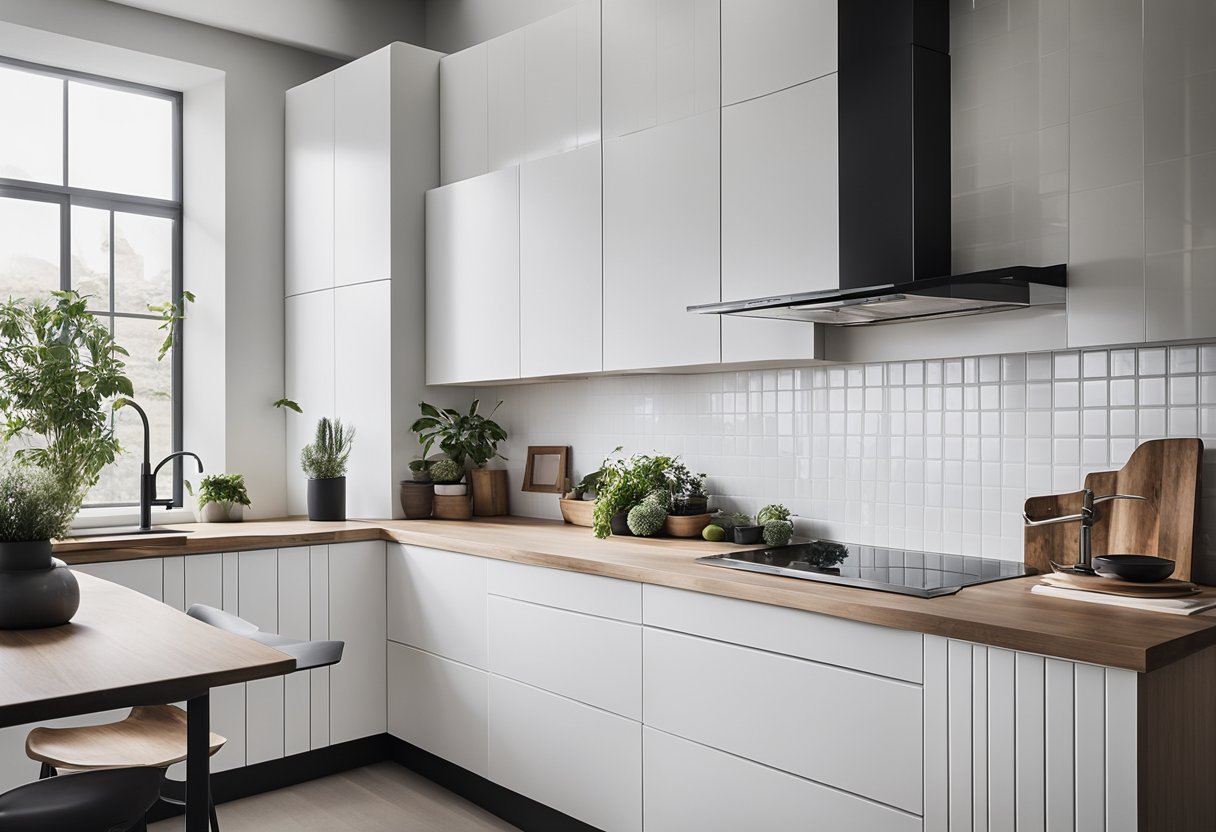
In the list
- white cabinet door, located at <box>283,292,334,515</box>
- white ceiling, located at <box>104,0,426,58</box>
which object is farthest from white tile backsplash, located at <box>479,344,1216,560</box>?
white ceiling, located at <box>104,0,426,58</box>

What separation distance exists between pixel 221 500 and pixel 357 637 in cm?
92

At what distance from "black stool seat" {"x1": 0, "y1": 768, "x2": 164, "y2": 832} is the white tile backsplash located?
2.02 m

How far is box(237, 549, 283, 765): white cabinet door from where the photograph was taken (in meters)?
3.40

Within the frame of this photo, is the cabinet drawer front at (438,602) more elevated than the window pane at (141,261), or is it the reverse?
the window pane at (141,261)

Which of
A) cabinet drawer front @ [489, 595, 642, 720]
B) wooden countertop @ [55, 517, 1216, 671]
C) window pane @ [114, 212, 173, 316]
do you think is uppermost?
window pane @ [114, 212, 173, 316]

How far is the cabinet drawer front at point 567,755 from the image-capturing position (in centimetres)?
275

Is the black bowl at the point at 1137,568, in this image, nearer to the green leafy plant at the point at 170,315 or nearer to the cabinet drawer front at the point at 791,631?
the cabinet drawer front at the point at 791,631

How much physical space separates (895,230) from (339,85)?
271 cm

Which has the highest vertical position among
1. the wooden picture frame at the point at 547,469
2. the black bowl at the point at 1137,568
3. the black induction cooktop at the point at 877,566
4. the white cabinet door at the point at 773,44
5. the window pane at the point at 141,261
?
the white cabinet door at the point at 773,44

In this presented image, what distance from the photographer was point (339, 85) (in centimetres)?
422

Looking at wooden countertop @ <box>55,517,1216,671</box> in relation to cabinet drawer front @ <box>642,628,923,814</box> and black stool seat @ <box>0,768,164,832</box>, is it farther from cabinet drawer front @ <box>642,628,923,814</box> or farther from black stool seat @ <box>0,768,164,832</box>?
black stool seat @ <box>0,768,164,832</box>

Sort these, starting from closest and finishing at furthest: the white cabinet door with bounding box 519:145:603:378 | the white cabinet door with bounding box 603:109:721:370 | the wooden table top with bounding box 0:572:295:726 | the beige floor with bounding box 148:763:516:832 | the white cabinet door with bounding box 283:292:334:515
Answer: the wooden table top with bounding box 0:572:295:726 → the white cabinet door with bounding box 603:109:721:370 → the beige floor with bounding box 148:763:516:832 → the white cabinet door with bounding box 519:145:603:378 → the white cabinet door with bounding box 283:292:334:515

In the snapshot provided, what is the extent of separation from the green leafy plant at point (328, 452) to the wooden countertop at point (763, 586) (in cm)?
22

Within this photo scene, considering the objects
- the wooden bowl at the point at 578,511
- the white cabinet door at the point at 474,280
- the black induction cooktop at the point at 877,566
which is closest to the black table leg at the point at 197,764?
the black induction cooktop at the point at 877,566
